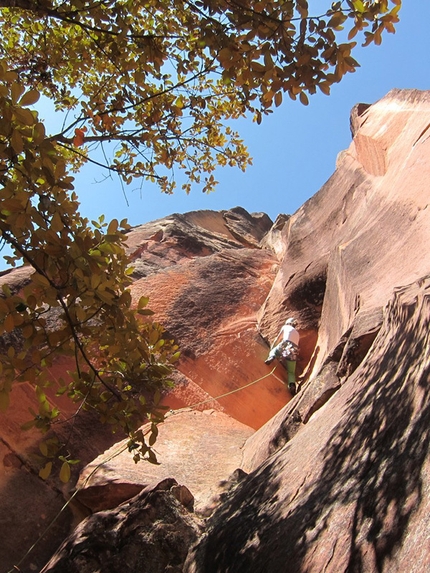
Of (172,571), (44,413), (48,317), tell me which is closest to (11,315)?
(44,413)

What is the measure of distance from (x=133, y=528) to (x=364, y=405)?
8.93 feet

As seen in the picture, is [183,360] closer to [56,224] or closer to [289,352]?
[289,352]

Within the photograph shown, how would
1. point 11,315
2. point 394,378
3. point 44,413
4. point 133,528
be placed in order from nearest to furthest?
point 11,315
point 44,413
point 394,378
point 133,528

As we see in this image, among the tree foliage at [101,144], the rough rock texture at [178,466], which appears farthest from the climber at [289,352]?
the tree foliage at [101,144]

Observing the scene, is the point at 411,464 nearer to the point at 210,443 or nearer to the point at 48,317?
the point at 210,443

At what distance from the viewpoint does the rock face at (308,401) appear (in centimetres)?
358

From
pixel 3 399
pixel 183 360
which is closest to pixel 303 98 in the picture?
pixel 3 399

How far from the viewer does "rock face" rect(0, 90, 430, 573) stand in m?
3.58

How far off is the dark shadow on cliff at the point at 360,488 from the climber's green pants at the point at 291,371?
18.7ft

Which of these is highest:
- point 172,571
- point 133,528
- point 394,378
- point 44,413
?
point 44,413

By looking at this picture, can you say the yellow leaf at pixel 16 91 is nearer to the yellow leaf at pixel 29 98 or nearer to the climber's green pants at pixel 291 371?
the yellow leaf at pixel 29 98

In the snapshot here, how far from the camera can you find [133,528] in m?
5.50

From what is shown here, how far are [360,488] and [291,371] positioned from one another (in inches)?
303

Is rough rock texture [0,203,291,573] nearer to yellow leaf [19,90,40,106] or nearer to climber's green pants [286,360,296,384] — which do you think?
climber's green pants [286,360,296,384]
